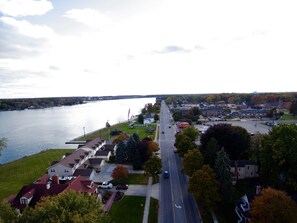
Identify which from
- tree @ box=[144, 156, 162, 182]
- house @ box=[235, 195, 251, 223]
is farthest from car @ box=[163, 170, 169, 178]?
house @ box=[235, 195, 251, 223]

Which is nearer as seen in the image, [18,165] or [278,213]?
[278,213]

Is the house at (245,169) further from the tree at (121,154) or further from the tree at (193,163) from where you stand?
the tree at (121,154)

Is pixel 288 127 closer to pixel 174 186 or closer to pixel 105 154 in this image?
pixel 174 186

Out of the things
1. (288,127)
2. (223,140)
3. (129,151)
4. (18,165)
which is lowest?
(18,165)

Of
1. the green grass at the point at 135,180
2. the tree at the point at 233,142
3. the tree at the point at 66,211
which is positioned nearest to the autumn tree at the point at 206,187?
the green grass at the point at 135,180

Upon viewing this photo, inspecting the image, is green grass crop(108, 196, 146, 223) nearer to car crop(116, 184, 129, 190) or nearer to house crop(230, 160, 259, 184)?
car crop(116, 184, 129, 190)

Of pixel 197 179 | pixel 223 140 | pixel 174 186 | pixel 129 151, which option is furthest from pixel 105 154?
pixel 197 179
